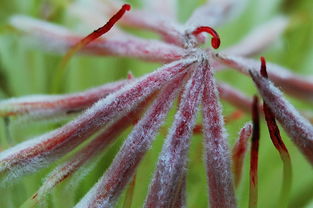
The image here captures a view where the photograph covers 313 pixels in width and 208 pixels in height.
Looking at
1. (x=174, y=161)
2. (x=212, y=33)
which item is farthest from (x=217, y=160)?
(x=212, y=33)

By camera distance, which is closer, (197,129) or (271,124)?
(271,124)

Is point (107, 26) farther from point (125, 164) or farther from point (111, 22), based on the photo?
point (125, 164)

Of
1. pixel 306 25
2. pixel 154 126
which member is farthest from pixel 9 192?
pixel 306 25

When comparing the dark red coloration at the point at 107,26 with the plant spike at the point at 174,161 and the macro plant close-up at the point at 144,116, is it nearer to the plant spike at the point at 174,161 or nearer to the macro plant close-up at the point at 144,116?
the macro plant close-up at the point at 144,116

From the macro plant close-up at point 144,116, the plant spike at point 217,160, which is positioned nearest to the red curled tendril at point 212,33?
the macro plant close-up at point 144,116

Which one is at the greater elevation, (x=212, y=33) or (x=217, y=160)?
(x=212, y=33)

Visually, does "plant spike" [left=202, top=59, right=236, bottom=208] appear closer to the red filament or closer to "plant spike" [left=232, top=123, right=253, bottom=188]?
"plant spike" [left=232, top=123, right=253, bottom=188]

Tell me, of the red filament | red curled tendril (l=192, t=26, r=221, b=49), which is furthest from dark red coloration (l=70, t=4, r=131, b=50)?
red curled tendril (l=192, t=26, r=221, b=49)

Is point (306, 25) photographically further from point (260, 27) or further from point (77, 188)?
point (77, 188)
